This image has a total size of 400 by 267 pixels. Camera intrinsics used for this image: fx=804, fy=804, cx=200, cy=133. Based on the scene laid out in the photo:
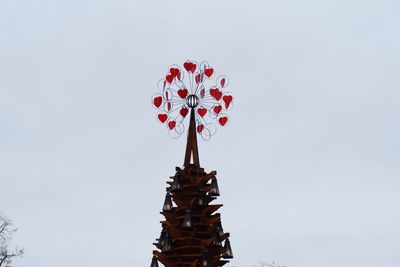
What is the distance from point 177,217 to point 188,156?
97.7 inches

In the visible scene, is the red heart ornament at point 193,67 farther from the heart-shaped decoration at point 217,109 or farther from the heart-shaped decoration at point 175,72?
the heart-shaped decoration at point 217,109

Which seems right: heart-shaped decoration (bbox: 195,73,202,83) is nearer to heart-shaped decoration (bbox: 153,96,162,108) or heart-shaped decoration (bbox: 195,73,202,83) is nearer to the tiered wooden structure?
heart-shaped decoration (bbox: 153,96,162,108)

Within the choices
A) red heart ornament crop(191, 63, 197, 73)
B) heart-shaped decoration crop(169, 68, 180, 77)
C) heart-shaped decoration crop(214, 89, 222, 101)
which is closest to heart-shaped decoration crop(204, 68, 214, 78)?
red heart ornament crop(191, 63, 197, 73)

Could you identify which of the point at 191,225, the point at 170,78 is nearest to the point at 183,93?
the point at 170,78

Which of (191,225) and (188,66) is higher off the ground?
(188,66)

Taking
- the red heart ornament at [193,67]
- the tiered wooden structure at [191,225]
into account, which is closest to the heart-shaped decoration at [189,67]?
the red heart ornament at [193,67]

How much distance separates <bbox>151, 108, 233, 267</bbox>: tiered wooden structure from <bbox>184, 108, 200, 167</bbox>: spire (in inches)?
8.4

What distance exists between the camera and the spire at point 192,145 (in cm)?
3008

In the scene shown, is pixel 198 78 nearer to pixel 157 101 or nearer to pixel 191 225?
pixel 157 101

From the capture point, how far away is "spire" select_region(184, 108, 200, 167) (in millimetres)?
30078

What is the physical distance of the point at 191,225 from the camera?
93.0ft

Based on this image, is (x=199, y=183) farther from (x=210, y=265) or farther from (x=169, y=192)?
(x=210, y=265)

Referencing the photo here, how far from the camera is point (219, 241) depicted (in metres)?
29.0

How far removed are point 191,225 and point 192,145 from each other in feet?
11.5
